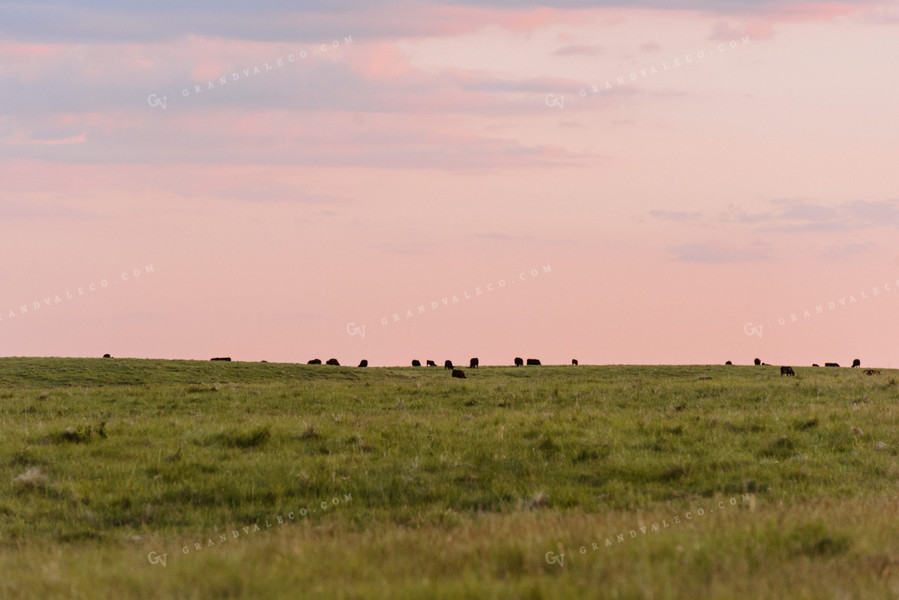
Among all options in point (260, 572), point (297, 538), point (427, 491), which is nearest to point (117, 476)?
point (427, 491)

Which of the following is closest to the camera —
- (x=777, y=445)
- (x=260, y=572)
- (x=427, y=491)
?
(x=260, y=572)

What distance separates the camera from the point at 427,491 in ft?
49.6

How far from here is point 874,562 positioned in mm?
8414

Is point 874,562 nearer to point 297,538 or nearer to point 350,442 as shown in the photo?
point 297,538

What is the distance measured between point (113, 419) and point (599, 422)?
13087 mm

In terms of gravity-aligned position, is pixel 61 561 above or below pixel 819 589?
below

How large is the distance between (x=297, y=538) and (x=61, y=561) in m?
2.91

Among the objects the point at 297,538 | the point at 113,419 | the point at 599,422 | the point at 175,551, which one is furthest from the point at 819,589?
the point at 113,419

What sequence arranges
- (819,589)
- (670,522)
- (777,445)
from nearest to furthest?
(819,589) < (670,522) < (777,445)

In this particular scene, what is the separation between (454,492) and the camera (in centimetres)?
1518

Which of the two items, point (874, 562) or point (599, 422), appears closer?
point (874, 562)

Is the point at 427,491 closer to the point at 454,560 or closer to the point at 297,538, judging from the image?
the point at 297,538

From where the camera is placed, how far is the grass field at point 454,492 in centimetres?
802

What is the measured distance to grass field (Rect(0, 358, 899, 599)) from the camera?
26.3ft
